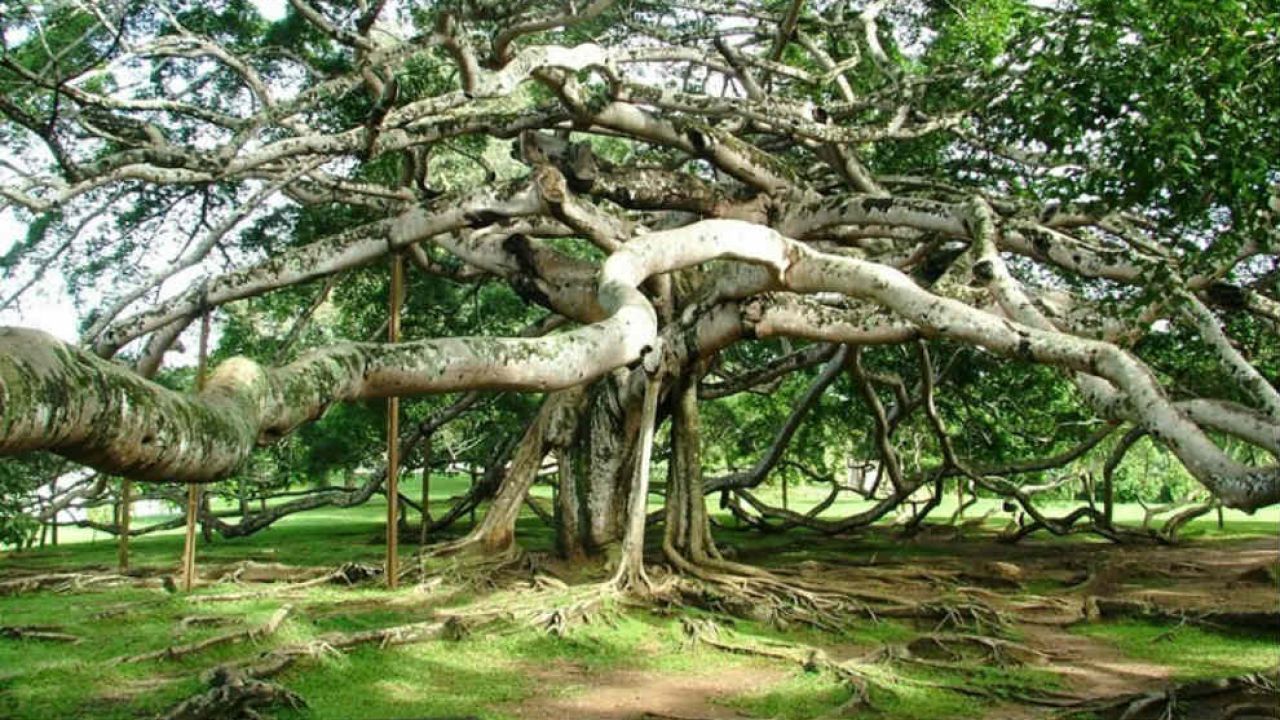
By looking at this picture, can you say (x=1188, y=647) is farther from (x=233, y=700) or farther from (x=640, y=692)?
(x=233, y=700)

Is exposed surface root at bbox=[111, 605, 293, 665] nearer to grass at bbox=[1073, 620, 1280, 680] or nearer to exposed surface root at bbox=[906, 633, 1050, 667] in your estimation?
exposed surface root at bbox=[906, 633, 1050, 667]

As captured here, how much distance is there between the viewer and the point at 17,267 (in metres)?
9.94

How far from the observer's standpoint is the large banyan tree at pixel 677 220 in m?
3.81

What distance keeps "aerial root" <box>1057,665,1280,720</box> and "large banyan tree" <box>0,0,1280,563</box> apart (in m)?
1.06

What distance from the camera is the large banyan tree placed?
3.81 metres

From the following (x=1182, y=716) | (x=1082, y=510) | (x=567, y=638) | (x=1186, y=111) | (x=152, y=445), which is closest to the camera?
(x=152, y=445)

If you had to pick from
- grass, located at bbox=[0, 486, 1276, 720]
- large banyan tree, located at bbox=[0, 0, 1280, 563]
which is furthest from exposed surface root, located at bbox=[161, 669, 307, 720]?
large banyan tree, located at bbox=[0, 0, 1280, 563]

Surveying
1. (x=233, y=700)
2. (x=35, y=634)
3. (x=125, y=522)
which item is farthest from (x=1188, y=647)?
(x=125, y=522)

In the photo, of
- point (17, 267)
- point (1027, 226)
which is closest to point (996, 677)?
point (1027, 226)

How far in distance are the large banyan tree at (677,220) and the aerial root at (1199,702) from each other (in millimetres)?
1056

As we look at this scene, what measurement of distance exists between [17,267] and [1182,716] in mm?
9700

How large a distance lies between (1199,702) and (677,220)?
5.44m

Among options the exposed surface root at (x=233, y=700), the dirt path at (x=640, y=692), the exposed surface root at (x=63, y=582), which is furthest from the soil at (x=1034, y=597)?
the exposed surface root at (x=63, y=582)

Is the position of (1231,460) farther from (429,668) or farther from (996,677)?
(429,668)
